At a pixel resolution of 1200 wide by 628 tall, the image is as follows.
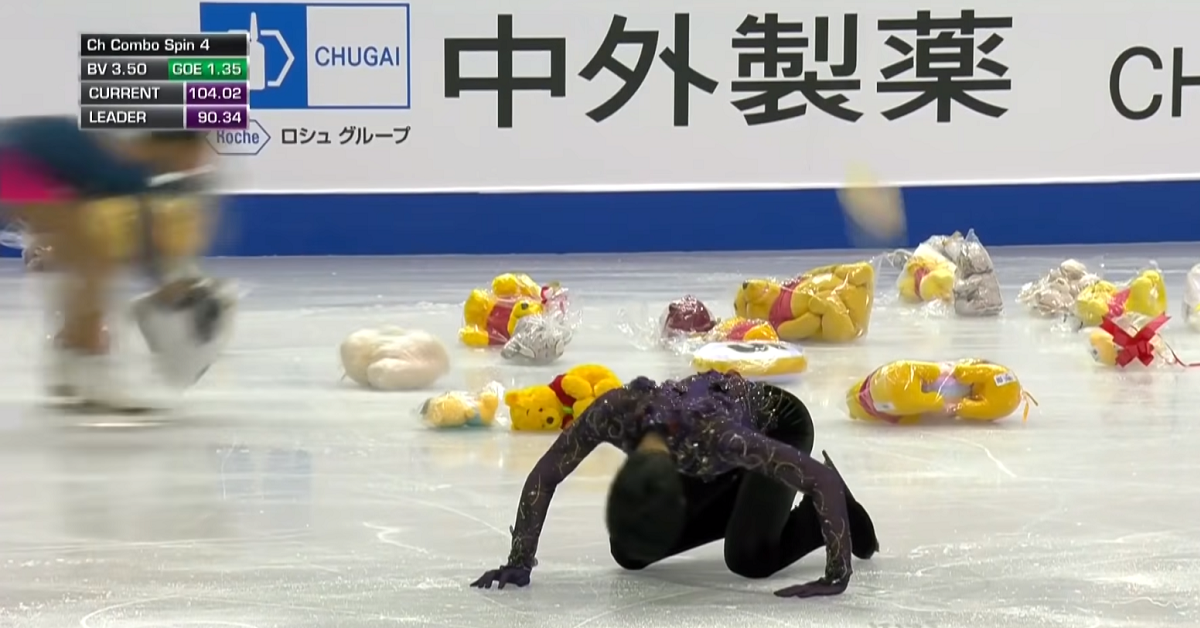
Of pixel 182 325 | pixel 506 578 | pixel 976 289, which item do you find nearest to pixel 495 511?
pixel 506 578

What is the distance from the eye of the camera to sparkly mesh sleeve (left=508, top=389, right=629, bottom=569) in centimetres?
250

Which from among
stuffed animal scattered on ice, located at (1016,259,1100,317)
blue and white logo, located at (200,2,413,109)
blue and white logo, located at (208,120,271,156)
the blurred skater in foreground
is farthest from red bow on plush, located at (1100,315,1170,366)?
blue and white logo, located at (208,120,271,156)

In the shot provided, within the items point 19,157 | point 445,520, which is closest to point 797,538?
point 445,520

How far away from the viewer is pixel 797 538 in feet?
8.85

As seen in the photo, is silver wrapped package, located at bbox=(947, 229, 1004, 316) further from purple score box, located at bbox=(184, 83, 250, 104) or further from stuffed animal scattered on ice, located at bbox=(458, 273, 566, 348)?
purple score box, located at bbox=(184, 83, 250, 104)

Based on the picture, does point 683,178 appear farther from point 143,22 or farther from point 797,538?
point 797,538

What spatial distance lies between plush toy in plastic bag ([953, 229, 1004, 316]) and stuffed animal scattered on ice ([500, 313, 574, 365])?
1610 millimetres

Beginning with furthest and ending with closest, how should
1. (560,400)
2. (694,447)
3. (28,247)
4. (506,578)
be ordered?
1. (28,247)
2. (560,400)
3. (506,578)
4. (694,447)

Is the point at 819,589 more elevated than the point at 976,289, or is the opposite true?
the point at 976,289

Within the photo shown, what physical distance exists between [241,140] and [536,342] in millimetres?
3023

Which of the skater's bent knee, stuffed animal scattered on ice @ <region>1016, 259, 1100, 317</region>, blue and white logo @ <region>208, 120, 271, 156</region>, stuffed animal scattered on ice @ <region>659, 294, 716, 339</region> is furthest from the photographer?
blue and white logo @ <region>208, 120, 271, 156</region>

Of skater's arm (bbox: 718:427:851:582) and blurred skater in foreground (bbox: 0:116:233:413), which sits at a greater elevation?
blurred skater in foreground (bbox: 0:116:233:413)

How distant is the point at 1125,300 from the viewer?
17.2ft

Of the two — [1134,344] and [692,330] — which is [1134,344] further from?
[692,330]
